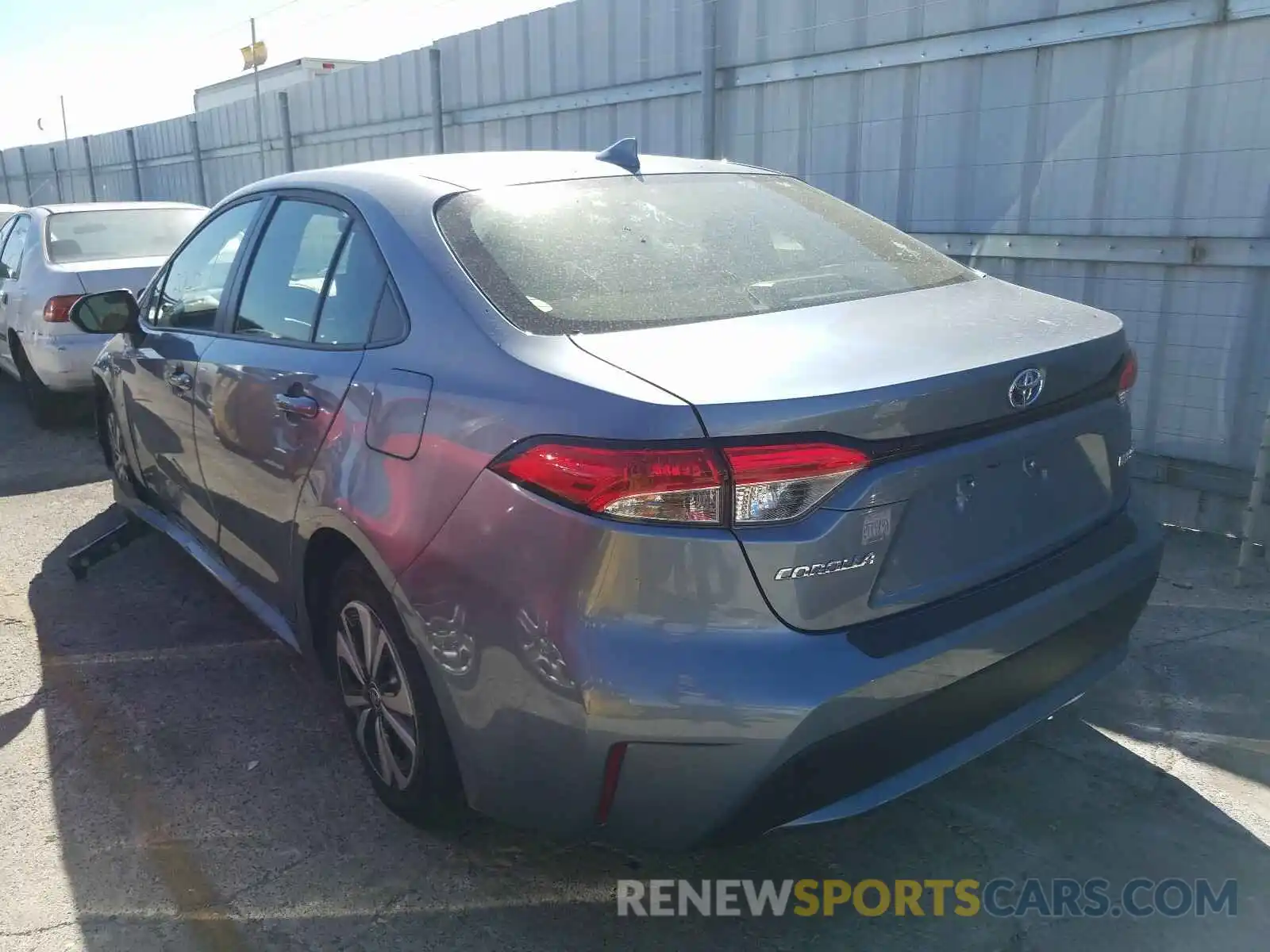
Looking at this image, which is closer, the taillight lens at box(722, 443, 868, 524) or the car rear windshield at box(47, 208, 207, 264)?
the taillight lens at box(722, 443, 868, 524)

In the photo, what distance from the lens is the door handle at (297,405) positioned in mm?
2762

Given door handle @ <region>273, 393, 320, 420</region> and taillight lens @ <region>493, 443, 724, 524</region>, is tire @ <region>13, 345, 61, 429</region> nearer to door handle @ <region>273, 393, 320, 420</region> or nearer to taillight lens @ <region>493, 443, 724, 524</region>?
door handle @ <region>273, 393, 320, 420</region>

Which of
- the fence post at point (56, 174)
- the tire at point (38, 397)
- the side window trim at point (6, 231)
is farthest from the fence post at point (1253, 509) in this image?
the fence post at point (56, 174)

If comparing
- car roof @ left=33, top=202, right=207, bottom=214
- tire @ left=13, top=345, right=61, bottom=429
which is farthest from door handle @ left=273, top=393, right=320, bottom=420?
car roof @ left=33, top=202, right=207, bottom=214

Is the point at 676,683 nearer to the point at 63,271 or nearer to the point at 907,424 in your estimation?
the point at 907,424

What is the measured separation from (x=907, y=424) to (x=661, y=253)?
3.02ft

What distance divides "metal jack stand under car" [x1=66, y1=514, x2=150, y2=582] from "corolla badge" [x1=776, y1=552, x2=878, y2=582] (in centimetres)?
384

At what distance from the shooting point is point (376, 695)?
108 inches

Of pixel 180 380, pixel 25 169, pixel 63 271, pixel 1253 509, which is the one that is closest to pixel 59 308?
pixel 63 271

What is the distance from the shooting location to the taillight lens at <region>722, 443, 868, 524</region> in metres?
1.90

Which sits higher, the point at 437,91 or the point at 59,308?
the point at 437,91

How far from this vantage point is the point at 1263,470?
13.5 ft

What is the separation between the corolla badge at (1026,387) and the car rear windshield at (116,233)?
6719 mm

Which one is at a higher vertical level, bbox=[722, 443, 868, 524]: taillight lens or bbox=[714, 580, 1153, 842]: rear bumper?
bbox=[722, 443, 868, 524]: taillight lens
